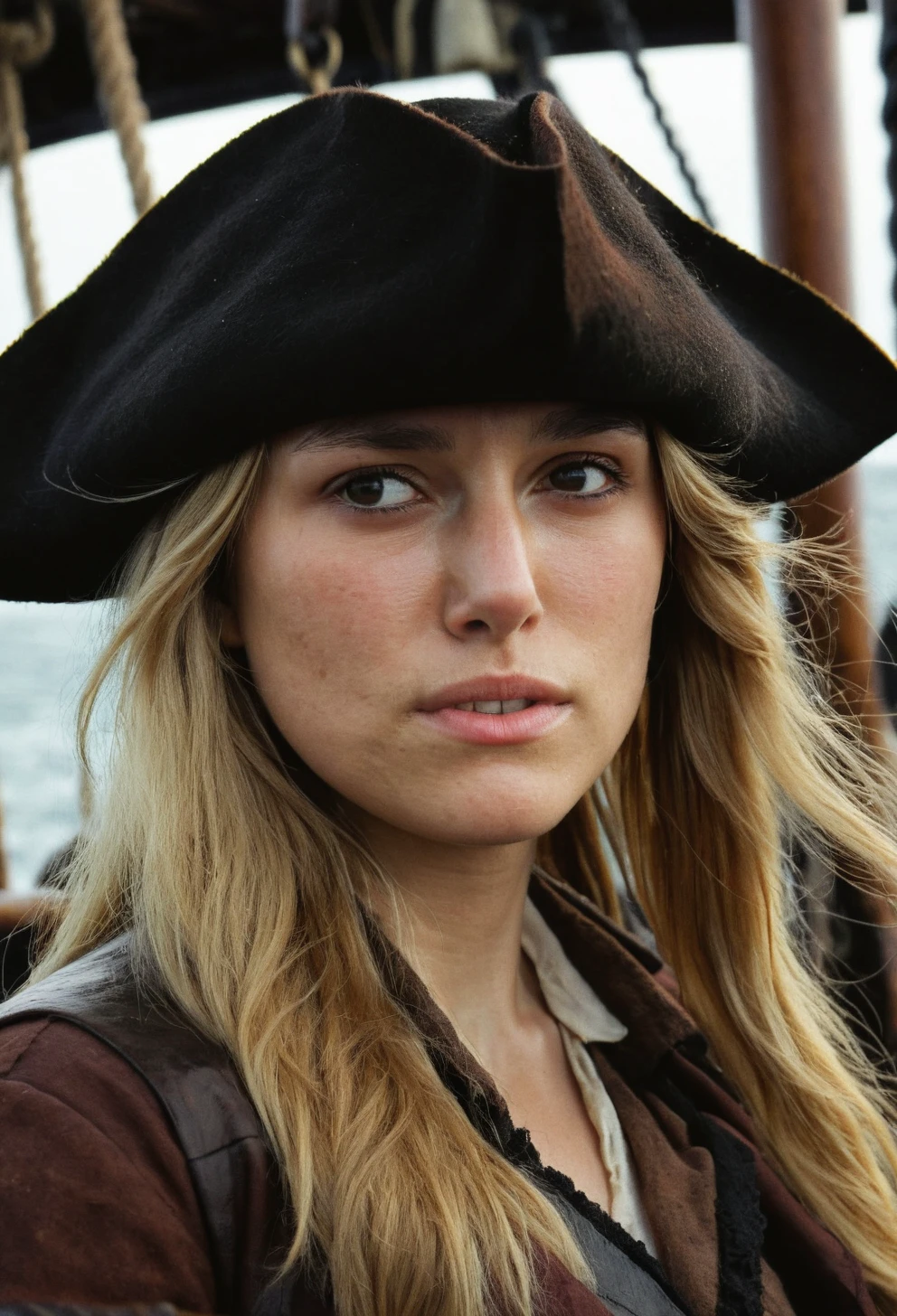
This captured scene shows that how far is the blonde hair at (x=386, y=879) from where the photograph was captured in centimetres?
120

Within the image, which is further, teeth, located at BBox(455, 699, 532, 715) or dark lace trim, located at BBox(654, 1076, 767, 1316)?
dark lace trim, located at BBox(654, 1076, 767, 1316)

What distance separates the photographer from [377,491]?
1.32 m

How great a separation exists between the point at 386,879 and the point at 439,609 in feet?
1.18

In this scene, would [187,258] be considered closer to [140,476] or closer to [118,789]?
[140,476]

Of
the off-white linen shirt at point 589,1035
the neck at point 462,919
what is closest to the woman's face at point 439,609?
the neck at point 462,919

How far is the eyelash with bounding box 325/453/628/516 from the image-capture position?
4.33 feet

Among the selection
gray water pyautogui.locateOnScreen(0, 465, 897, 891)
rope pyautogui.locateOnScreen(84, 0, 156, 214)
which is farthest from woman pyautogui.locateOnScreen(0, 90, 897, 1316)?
rope pyautogui.locateOnScreen(84, 0, 156, 214)

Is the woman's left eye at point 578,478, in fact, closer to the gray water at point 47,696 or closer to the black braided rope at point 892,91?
the gray water at point 47,696

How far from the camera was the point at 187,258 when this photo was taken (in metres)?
1.41

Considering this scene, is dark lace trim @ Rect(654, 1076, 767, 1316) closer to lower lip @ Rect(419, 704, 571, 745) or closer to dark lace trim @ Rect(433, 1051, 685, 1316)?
dark lace trim @ Rect(433, 1051, 685, 1316)

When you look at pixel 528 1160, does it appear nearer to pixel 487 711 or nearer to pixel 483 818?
pixel 483 818

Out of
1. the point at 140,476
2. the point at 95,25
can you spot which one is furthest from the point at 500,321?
the point at 95,25

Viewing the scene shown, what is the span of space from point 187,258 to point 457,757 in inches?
23.6

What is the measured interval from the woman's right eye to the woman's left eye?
0.52 ft
